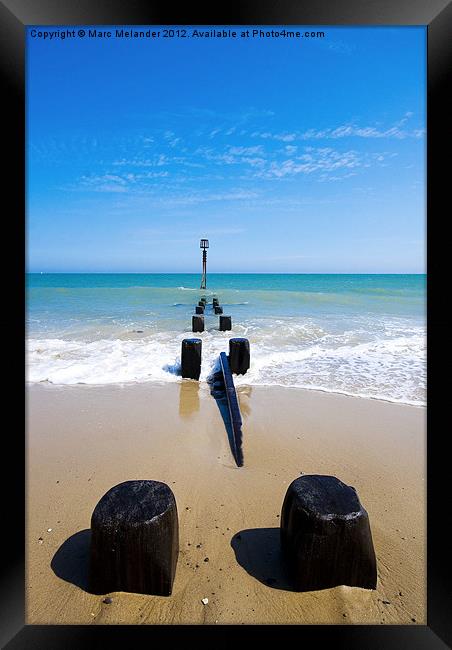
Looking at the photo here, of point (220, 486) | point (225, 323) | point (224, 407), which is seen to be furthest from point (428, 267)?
point (225, 323)

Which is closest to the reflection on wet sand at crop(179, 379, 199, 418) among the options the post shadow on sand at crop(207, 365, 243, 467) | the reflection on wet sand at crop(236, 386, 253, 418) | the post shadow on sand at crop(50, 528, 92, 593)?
the post shadow on sand at crop(207, 365, 243, 467)

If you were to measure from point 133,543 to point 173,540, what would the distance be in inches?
10.3

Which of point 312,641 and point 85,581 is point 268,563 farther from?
point 85,581

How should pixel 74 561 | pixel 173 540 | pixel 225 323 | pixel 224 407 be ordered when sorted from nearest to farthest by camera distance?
pixel 173 540 → pixel 74 561 → pixel 224 407 → pixel 225 323

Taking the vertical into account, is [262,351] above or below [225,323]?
below

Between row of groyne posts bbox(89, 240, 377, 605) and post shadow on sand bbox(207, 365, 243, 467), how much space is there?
5.25ft

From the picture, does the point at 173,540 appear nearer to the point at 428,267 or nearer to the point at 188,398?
the point at 428,267

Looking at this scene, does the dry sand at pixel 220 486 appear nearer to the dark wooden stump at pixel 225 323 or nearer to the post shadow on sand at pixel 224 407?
the post shadow on sand at pixel 224 407

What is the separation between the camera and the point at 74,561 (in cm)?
224

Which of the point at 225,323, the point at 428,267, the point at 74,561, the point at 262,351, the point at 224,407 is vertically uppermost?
the point at 428,267

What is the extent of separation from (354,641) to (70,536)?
1.96 metres

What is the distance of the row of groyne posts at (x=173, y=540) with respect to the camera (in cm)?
184

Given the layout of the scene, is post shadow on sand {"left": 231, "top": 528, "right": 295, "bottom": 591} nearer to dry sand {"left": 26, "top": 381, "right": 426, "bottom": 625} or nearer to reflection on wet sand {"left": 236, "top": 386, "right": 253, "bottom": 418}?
dry sand {"left": 26, "top": 381, "right": 426, "bottom": 625}
